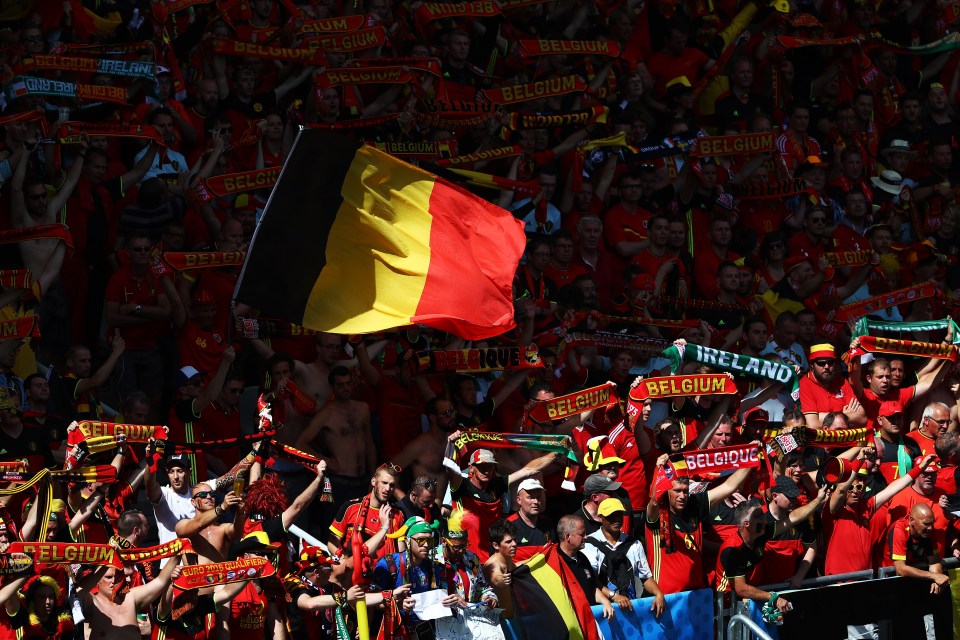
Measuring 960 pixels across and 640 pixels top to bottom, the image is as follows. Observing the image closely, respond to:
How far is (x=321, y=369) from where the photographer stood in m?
12.7

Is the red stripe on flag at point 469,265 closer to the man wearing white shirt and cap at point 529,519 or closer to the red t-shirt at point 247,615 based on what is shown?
the man wearing white shirt and cap at point 529,519

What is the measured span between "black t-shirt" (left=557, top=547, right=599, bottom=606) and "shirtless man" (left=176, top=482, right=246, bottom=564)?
6.82 feet

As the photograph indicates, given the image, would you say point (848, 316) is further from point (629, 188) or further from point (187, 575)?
point (187, 575)

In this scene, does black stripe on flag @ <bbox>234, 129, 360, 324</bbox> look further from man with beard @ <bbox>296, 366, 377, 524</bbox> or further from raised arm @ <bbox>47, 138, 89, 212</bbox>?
raised arm @ <bbox>47, 138, 89, 212</bbox>

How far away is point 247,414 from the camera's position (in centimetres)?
1291

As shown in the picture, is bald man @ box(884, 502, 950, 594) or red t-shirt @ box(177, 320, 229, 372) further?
red t-shirt @ box(177, 320, 229, 372)

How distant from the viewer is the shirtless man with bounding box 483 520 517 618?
409 inches

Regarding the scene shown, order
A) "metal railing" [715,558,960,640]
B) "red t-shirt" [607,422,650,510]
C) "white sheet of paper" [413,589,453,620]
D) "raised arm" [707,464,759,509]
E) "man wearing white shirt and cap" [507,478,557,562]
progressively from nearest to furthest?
"white sheet of paper" [413,589,453,620] < "metal railing" [715,558,960,640] < "man wearing white shirt and cap" [507,478,557,562] < "raised arm" [707,464,759,509] < "red t-shirt" [607,422,650,510]

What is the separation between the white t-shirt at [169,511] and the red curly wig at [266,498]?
2.14 ft

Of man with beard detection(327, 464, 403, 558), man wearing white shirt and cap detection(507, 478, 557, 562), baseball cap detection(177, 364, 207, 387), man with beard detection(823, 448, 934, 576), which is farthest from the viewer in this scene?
baseball cap detection(177, 364, 207, 387)

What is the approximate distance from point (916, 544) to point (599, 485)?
94.3 inches

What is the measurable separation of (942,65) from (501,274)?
10302 millimetres

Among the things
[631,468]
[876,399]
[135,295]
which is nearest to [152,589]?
[135,295]

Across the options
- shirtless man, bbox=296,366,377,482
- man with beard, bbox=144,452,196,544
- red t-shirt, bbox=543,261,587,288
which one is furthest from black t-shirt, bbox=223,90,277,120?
man with beard, bbox=144,452,196,544
